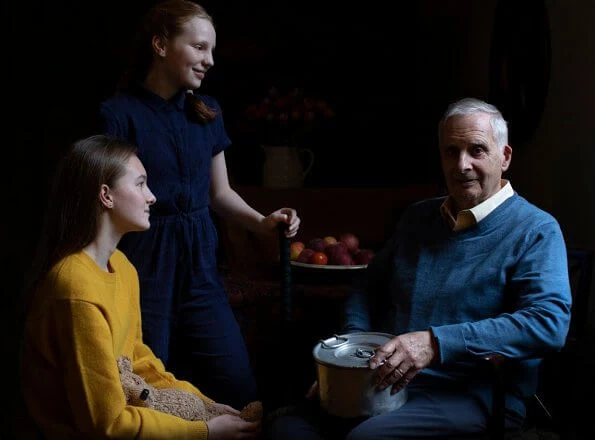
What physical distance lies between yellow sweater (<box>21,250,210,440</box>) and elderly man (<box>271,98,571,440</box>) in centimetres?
39

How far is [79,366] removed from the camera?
4.47 feet

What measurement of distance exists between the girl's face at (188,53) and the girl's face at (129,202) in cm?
33

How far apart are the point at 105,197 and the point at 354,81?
2.49m

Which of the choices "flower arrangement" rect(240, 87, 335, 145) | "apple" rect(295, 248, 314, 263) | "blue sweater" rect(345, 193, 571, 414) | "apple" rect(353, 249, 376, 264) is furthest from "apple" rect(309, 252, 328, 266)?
"flower arrangement" rect(240, 87, 335, 145)

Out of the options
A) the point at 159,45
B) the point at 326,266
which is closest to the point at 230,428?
the point at 326,266

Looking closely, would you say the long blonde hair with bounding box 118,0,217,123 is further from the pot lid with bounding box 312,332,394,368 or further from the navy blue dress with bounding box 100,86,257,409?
the pot lid with bounding box 312,332,394,368

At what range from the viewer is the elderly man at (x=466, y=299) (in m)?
1.50

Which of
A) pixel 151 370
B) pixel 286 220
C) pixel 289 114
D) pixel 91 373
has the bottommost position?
pixel 151 370

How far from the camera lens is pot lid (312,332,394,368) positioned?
4.72ft

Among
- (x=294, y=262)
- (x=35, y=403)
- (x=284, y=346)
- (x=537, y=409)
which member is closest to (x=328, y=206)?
(x=294, y=262)

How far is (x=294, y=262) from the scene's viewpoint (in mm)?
2260

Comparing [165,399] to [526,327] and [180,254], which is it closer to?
[180,254]

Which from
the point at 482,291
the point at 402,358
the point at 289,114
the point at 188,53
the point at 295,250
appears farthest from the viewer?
the point at 289,114

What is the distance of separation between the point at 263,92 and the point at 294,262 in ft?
6.16
